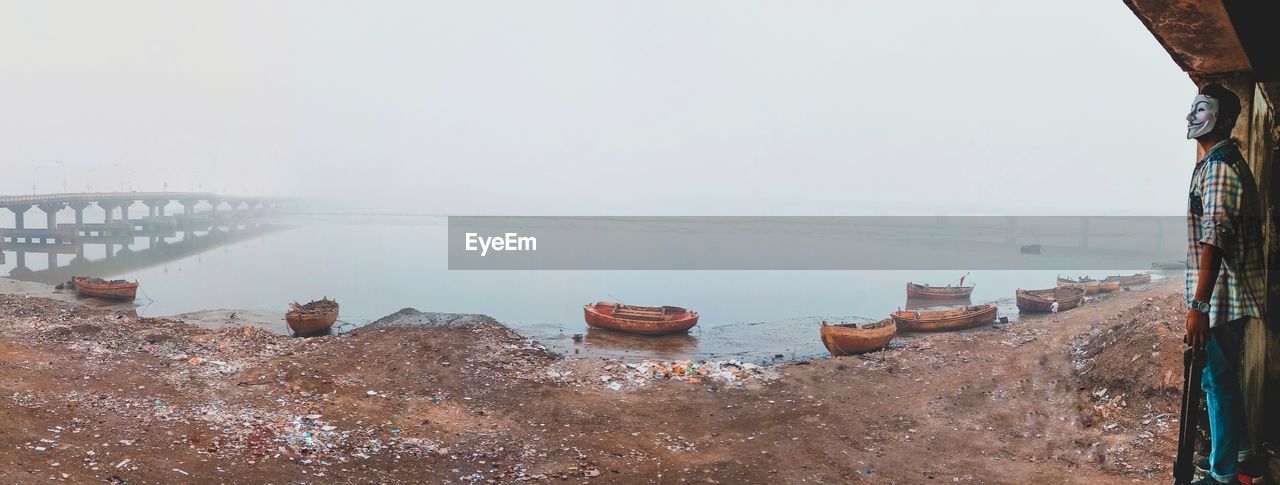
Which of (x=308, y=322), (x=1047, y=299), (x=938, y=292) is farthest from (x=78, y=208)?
(x=1047, y=299)

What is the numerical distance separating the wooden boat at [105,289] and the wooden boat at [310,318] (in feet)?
45.9

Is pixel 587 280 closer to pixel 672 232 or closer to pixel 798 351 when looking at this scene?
pixel 798 351

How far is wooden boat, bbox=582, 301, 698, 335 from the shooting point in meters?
22.8

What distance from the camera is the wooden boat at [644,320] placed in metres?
22.8

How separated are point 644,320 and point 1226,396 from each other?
65.0 feet

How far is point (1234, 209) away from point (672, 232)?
312ft

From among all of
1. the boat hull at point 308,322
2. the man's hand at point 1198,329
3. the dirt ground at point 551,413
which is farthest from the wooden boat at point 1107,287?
the man's hand at point 1198,329

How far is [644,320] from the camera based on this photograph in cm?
2286

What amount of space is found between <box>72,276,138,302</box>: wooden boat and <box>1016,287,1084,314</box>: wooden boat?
1561 inches

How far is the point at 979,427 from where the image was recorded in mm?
9328

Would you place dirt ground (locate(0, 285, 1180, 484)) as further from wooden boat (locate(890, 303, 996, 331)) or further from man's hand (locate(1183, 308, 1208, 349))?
wooden boat (locate(890, 303, 996, 331))

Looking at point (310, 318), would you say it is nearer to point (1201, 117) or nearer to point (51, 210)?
point (1201, 117)

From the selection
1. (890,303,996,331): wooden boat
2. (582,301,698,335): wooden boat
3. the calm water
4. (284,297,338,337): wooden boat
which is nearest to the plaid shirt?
the calm water
